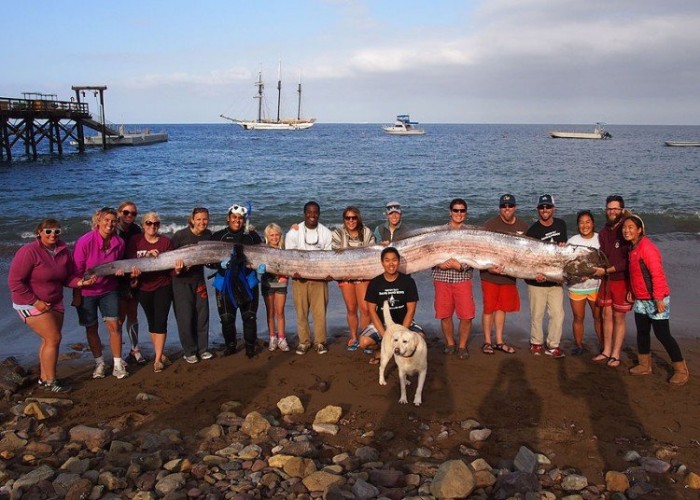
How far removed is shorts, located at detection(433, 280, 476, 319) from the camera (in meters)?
7.16

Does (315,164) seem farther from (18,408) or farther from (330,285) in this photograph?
(18,408)

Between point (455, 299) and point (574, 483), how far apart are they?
3.11 meters

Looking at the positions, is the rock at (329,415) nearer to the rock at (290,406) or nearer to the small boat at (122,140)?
the rock at (290,406)

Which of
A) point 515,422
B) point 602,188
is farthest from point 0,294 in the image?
point 602,188

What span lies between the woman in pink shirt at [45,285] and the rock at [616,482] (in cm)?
558

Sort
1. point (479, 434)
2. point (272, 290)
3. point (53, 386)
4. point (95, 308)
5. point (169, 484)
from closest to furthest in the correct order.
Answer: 1. point (169, 484)
2. point (479, 434)
3. point (53, 386)
4. point (95, 308)
5. point (272, 290)

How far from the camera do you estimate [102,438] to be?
5.14 meters

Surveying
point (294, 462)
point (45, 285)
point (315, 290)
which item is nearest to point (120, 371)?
point (45, 285)

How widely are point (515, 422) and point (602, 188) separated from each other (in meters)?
27.3

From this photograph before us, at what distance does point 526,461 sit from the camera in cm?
461

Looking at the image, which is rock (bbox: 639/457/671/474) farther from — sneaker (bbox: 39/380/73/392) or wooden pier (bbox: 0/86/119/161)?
wooden pier (bbox: 0/86/119/161)

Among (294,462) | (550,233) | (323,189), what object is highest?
(550,233)

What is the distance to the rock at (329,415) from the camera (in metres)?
5.49

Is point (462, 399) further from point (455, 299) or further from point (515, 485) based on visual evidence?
point (515, 485)
